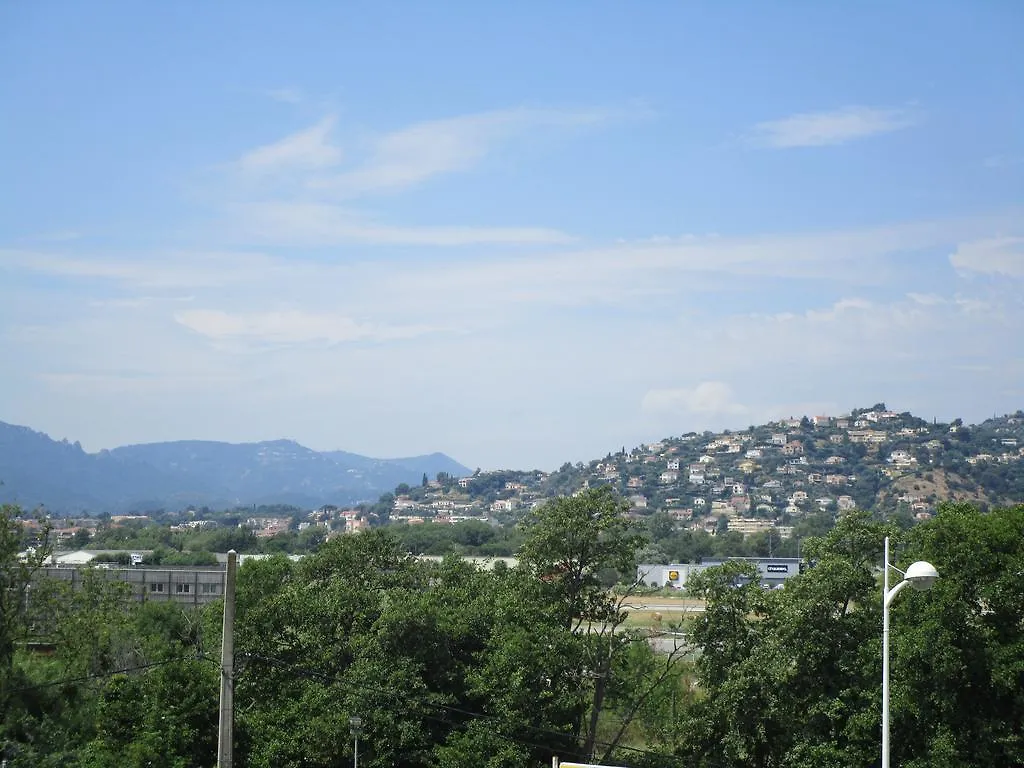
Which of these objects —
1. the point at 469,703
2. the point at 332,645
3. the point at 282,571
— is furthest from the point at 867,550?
the point at 282,571

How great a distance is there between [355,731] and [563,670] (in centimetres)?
527

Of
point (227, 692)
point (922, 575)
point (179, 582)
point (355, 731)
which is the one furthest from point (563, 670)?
point (179, 582)

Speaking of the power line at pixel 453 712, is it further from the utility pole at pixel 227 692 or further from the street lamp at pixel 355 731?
the utility pole at pixel 227 692

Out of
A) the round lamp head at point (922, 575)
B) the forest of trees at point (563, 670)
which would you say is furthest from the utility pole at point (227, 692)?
the round lamp head at point (922, 575)

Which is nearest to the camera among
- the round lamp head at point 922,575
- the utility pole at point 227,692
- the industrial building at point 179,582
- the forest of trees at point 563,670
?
the round lamp head at point 922,575

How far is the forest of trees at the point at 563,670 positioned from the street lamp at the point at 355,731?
0.27 m

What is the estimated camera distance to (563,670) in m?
27.2

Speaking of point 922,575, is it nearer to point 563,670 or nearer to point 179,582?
point 563,670

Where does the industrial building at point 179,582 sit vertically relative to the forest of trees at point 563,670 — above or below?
below

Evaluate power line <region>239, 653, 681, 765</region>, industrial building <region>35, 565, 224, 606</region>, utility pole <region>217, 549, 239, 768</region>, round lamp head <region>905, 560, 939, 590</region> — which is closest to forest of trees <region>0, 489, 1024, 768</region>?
power line <region>239, 653, 681, 765</region>

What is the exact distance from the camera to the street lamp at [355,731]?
25.5 metres

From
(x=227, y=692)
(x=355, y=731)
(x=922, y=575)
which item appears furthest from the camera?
(x=355, y=731)

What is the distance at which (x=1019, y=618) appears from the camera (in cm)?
2405

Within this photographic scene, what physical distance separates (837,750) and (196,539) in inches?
5081
